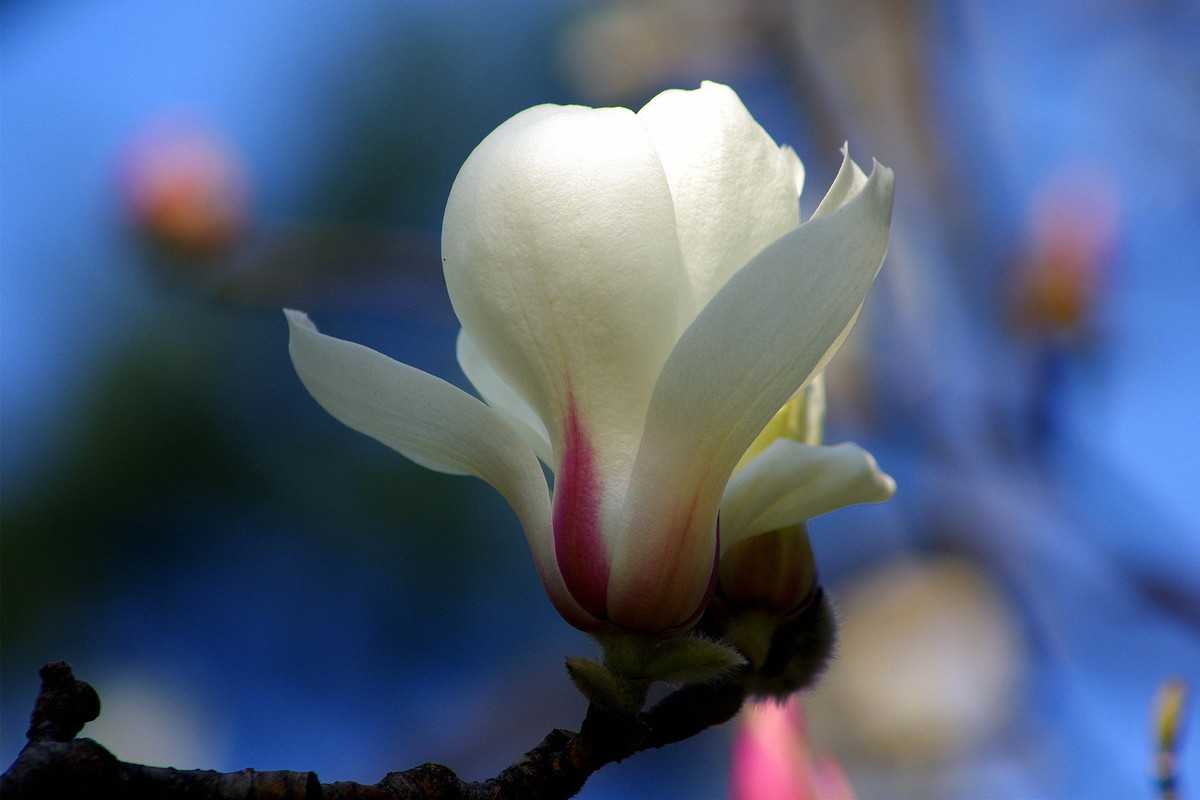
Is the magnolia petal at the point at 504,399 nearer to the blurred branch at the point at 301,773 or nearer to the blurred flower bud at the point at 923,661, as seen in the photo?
the blurred branch at the point at 301,773

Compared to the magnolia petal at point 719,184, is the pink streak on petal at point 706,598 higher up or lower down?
lower down

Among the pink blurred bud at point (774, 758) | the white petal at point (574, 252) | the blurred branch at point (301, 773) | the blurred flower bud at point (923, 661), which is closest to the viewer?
the blurred branch at point (301, 773)

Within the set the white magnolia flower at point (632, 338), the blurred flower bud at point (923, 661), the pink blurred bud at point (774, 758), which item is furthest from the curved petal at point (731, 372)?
the blurred flower bud at point (923, 661)

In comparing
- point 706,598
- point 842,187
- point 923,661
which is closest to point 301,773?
point 706,598

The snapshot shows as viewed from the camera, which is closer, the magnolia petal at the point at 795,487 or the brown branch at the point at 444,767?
the brown branch at the point at 444,767

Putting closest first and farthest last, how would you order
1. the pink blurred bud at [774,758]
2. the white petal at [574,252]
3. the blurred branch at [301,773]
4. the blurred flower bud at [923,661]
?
1. the blurred branch at [301,773]
2. the white petal at [574,252]
3. the pink blurred bud at [774,758]
4. the blurred flower bud at [923,661]

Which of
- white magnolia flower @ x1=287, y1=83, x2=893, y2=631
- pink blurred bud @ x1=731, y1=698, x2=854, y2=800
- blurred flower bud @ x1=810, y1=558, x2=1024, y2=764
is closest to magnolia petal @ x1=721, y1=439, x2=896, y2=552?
white magnolia flower @ x1=287, y1=83, x2=893, y2=631

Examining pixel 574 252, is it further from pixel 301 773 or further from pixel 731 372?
pixel 301 773
